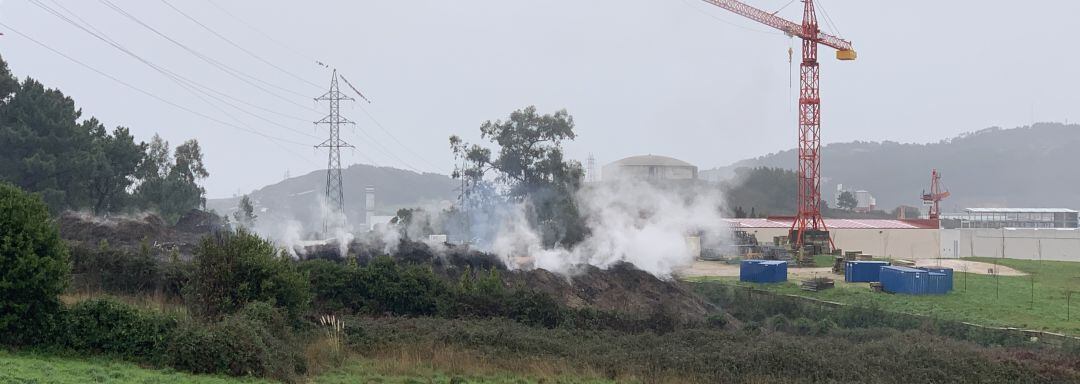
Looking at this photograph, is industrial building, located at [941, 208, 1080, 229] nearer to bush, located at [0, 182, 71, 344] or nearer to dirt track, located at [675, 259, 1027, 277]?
dirt track, located at [675, 259, 1027, 277]

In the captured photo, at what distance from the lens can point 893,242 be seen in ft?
248

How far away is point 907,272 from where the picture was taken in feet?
149

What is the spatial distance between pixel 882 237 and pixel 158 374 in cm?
6805

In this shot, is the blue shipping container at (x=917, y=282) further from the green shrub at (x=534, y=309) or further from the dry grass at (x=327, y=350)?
the dry grass at (x=327, y=350)

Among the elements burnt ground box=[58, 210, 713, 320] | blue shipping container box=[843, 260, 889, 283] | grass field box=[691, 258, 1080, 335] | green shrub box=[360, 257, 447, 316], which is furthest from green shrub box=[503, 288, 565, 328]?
blue shipping container box=[843, 260, 889, 283]

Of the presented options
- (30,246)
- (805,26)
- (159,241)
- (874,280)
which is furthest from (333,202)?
(30,246)

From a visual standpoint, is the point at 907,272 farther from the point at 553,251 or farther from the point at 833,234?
the point at 833,234

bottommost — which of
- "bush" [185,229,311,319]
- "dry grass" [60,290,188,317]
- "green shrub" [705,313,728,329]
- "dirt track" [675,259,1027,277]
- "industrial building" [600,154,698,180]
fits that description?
"green shrub" [705,313,728,329]

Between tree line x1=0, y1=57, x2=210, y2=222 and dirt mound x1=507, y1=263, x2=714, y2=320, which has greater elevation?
tree line x1=0, y1=57, x2=210, y2=222

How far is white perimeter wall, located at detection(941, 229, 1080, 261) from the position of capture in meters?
71.1

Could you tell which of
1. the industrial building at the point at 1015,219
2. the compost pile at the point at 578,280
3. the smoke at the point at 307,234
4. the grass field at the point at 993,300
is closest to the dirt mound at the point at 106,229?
the smoke at the point at 307,234

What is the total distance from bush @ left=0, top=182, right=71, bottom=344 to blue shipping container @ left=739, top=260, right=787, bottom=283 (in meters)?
37.4

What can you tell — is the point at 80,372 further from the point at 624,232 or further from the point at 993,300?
the point at 993,300

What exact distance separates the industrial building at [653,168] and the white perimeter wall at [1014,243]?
61205mm
